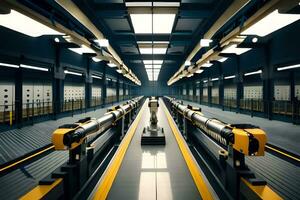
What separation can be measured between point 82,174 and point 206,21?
8229mm

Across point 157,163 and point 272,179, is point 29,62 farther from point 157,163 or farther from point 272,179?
point 272,179

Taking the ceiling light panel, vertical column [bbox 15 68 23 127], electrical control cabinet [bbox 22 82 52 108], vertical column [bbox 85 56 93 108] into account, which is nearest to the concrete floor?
the ceiling light panel

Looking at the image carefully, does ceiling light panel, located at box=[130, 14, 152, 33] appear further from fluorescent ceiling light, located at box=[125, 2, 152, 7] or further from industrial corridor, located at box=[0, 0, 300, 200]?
fluorescent ceiling light, located at box=[125, 2, 152, 7]

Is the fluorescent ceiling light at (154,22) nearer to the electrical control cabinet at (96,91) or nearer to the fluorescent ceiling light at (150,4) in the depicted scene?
the fluorescent ceiling light at (150,4)

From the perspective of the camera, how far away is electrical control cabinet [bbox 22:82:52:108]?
9914mm

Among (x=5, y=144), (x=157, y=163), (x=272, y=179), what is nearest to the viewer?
(x=272, y=179)

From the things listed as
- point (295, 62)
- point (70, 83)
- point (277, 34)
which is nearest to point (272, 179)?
point (295, 62)

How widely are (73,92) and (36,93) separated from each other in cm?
394

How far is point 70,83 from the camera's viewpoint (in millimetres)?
14102

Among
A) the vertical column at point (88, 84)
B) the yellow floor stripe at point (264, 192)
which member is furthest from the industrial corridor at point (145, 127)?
the vertical column at point (88, 84)

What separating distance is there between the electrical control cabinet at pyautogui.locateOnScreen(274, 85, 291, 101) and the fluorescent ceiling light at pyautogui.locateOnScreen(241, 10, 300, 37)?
26.1 ft

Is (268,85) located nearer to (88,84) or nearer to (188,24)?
(188,24)

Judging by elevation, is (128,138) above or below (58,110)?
below

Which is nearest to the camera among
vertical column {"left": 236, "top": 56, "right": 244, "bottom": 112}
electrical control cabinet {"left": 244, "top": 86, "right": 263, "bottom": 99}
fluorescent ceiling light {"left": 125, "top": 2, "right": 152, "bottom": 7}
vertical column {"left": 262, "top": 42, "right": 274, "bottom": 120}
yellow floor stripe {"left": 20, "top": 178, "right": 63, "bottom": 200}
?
yellow floor stripe {"left": 20, "top": 178, "right": 63, "bottom": 200}
